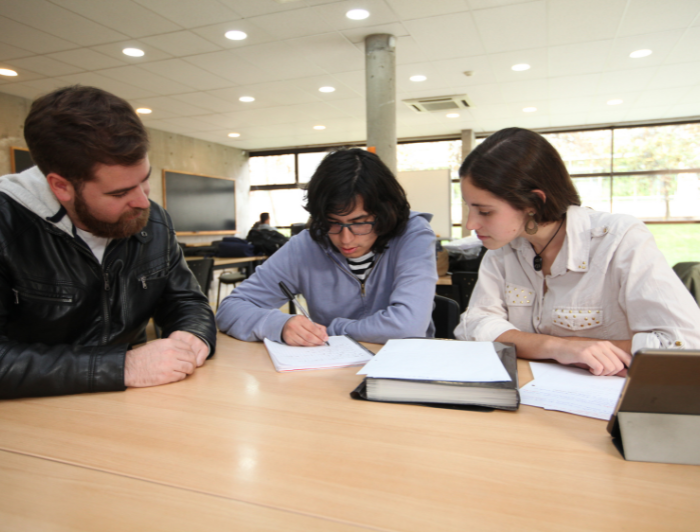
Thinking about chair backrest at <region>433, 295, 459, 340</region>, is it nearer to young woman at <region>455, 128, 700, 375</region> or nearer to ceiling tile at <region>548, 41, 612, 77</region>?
young woman at <region>455, 128, 700, 375</region>

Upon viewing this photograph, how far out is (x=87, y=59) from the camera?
475cm

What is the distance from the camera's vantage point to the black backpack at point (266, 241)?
19.4 ft

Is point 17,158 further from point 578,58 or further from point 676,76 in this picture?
point 676,76

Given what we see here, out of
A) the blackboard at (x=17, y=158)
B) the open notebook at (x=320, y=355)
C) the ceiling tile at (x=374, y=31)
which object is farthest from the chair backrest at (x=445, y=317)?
the blackboard at (x=17, y=158)

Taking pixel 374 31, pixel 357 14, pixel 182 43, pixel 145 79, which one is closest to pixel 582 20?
pixel 374 31

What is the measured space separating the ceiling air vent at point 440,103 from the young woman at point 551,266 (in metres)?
5.38

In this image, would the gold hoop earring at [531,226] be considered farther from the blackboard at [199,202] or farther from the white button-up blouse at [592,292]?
the blackboard at [199,202]

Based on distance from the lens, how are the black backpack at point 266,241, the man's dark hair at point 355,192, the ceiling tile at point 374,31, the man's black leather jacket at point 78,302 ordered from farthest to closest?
the black backpack at point 266,241, the ceiling tile at point 374,31, the man's dark hair at point 355,192, the man's black leather jacket at point 78,302

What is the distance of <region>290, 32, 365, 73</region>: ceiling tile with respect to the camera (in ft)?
14.3

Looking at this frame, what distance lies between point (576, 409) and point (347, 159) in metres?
0.97

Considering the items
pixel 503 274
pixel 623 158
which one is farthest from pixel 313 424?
pixel 623 158

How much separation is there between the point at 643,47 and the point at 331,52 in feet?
9.79

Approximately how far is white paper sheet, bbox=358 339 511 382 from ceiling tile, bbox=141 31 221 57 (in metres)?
4.09

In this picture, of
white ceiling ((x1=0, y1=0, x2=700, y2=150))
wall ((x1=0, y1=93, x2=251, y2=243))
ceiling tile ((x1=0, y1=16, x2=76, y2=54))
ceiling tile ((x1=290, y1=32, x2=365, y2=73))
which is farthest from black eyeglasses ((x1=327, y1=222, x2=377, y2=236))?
wall ((x1=0, y1=93, x2=251, y2=243))
